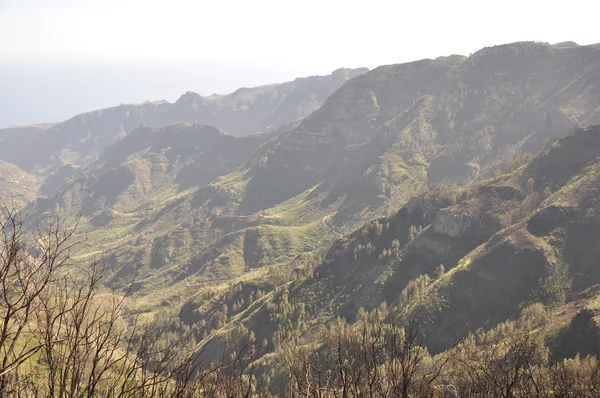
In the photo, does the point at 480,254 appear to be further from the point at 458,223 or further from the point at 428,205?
the point at 428,205

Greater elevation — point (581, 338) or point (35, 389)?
point (35, 389)

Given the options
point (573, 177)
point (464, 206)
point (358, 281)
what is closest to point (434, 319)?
point (358, 281)

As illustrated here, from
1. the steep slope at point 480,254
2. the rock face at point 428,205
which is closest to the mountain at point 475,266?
the steep slope at point 480,254

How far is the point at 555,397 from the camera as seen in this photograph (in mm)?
20688

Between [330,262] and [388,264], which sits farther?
[330,262]

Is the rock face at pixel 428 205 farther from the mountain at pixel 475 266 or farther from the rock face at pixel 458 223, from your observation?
the rock face at pixel 458 223

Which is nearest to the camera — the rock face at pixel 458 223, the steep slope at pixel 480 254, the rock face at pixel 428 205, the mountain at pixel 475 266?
the mountain at pixel 475 266

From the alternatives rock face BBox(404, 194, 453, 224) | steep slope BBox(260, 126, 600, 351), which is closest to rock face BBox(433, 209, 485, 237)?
steep slope BBox(260, 126, 600, 351)

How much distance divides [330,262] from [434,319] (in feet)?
223

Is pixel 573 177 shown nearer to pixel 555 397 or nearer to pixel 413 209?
pixel 413 209

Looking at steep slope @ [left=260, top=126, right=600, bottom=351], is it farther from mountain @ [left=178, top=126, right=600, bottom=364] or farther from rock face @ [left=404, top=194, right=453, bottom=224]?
rock face @ [left=404, top=194, right=453, bottom=224]

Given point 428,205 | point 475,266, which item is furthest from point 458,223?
point 475,266

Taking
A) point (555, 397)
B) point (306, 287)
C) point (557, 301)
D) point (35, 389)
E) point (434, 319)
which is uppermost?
point (35, 389)

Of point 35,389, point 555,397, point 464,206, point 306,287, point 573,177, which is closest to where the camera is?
point 35,389
